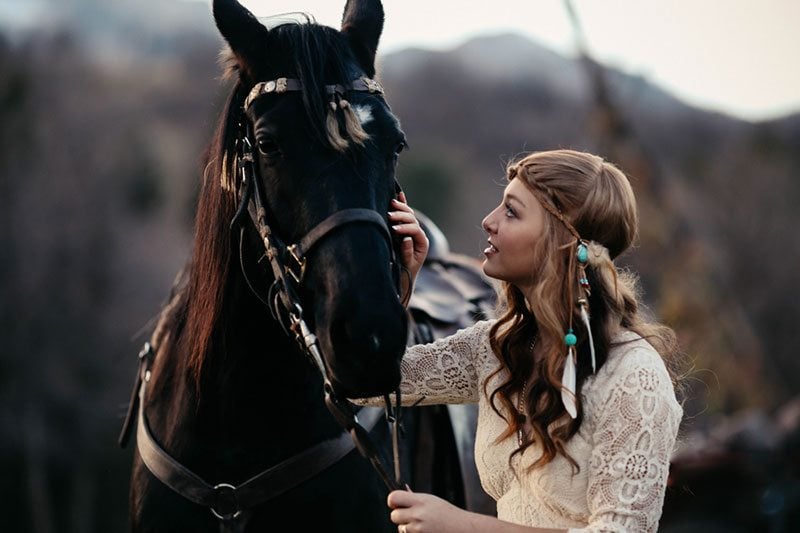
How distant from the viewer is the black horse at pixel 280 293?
183cm

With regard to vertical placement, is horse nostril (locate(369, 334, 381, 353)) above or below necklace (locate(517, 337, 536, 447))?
above

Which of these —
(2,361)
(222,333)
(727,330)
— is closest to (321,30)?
(222,333)

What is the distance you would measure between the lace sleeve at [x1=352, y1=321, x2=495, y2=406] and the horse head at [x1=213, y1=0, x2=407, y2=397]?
277 millimetres

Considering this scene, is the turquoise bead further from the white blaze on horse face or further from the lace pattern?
the white blaze on horse face

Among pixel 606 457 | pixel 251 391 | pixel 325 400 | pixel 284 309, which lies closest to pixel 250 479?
pixel 251 391

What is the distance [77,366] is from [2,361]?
142cm

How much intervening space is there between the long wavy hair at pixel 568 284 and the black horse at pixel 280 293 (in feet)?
1.07

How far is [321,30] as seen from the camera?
2.13m

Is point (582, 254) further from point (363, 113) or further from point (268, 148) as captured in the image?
point (268, 148)

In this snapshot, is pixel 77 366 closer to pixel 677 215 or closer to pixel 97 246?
pixel 97 246

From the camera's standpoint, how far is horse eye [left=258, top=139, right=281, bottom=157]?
200 centimetres

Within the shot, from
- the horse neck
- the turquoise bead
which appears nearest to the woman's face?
the turquoise bead

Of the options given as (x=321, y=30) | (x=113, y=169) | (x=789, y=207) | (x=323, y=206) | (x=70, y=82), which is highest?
(x=321, y=30)

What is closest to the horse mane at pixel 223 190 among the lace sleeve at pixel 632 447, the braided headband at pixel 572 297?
the braided headband at pixel 572 297
